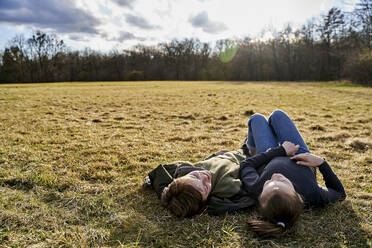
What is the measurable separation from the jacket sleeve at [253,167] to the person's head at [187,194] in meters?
0.54

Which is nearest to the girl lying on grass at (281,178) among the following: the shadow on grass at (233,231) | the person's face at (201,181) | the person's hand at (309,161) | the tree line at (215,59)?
the person's hand at (309,161)

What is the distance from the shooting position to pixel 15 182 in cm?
383

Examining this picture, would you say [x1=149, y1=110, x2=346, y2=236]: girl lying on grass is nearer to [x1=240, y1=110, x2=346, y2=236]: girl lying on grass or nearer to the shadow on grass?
[x1=240, y1=110, x2=346, y2=236]: girl lying on grass

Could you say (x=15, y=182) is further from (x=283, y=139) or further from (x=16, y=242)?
(x=283, y=139)

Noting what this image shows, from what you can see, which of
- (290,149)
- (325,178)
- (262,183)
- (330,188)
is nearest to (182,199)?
(262,183)

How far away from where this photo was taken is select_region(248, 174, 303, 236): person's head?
2.24 m

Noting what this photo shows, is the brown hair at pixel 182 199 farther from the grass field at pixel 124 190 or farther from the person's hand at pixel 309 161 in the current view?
the person's hand at pixel 309 161

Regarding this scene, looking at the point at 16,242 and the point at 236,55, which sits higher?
the point at 236,55

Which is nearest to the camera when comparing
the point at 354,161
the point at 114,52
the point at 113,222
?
the point at 113,222

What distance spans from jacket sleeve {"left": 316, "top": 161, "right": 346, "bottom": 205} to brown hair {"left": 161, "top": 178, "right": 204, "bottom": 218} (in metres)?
1.46

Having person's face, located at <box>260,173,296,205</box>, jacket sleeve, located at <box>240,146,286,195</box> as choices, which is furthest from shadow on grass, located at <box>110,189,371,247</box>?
person's face, located at <box>260,173,296,205</box>

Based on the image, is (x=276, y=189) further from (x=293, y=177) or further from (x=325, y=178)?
(x=325, y=178)

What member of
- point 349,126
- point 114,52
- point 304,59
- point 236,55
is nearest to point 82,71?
point 114,52

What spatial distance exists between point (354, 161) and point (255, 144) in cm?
253
